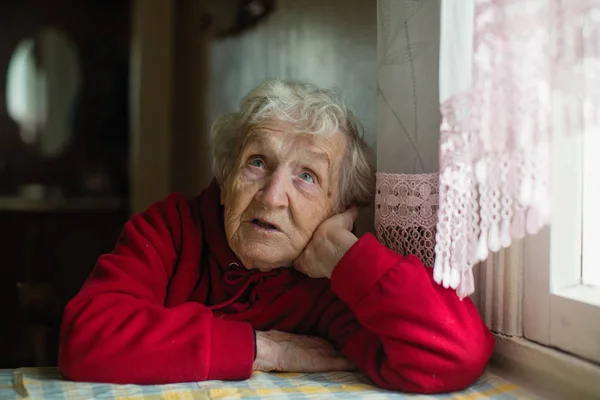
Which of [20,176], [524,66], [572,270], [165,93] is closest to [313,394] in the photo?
[572,270]

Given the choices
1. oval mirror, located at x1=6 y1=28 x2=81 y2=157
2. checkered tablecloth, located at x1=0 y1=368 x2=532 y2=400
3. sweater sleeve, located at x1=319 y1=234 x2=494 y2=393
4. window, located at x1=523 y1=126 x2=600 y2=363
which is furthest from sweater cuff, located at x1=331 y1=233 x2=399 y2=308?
oval mirror, located at x1=6 y1=28 x2=81 y2=157

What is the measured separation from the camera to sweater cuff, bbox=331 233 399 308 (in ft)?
3.56

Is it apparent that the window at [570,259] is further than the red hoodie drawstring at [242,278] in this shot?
No

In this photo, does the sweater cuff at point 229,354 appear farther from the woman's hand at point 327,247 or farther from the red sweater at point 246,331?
the woman's hand at point 327,247

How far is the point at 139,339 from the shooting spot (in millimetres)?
1071

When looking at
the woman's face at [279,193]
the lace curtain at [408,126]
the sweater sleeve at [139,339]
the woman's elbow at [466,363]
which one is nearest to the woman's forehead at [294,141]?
the woman's face at [279,193]

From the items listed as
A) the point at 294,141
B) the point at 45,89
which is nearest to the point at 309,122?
the point at 294,141

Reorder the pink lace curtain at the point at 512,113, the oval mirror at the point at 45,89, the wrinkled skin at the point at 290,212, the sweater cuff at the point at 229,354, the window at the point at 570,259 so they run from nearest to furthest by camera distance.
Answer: the pink lace curtain at the point at 512,113 → the window at the point at 570,259 → the sweater cuff at the point at 229,354 → the wrinkled skin at the point at 290,212 → the oval mirror at the point at 45,89

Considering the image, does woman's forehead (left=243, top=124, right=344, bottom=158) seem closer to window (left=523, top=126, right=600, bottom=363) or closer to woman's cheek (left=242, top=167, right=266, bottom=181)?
woman's cheek (left=242, top=167, right=266, bottom=181)

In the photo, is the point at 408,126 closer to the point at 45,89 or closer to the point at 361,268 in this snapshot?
the point at 361,268

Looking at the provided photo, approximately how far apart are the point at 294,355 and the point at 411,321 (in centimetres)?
26

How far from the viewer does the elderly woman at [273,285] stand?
1063 millimetres

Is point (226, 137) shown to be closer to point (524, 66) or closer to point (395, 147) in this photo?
point (395, 147)

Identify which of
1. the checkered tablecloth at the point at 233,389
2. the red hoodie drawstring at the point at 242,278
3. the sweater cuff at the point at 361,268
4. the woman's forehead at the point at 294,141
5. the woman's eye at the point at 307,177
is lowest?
the checkered tablecloth at the point at 233,389
